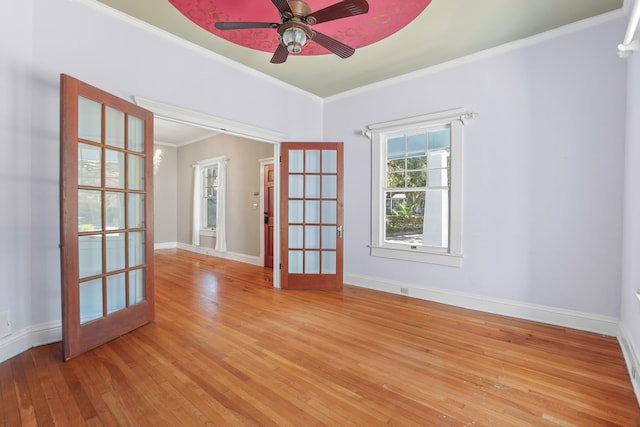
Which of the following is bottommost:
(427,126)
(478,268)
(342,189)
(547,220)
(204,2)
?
(478,268)

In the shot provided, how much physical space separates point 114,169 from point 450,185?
11.8 ft

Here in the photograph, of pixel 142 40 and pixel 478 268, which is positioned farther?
pixel 478 268

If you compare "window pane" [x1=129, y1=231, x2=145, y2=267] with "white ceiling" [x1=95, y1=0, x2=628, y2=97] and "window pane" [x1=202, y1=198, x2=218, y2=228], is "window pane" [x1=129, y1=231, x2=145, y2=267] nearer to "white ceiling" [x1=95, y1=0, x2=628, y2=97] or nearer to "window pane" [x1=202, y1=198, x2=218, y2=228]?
"white ceiling" [x1=95, y1=0, x2=628, y2=97]

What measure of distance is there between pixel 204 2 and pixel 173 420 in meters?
3.02

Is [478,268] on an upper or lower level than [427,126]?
lower

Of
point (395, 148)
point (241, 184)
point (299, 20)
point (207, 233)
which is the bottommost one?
point (207, 233)

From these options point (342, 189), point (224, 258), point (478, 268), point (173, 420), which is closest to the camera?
point (173, 420)

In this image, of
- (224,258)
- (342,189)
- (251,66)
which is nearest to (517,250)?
→ (342,189)

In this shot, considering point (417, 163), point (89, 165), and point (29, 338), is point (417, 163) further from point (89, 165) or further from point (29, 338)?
point (29, 338)

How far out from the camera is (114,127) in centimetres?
266

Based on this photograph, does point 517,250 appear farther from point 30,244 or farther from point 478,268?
point 30,244

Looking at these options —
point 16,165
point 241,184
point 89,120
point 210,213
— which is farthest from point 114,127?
point 210,213

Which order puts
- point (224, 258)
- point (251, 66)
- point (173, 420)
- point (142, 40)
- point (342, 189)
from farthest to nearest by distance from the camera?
point (224, 258)
point (342, 189)
point (251, 66)
point (142, 40)
point (173, 420)

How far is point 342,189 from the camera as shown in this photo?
4426mm
